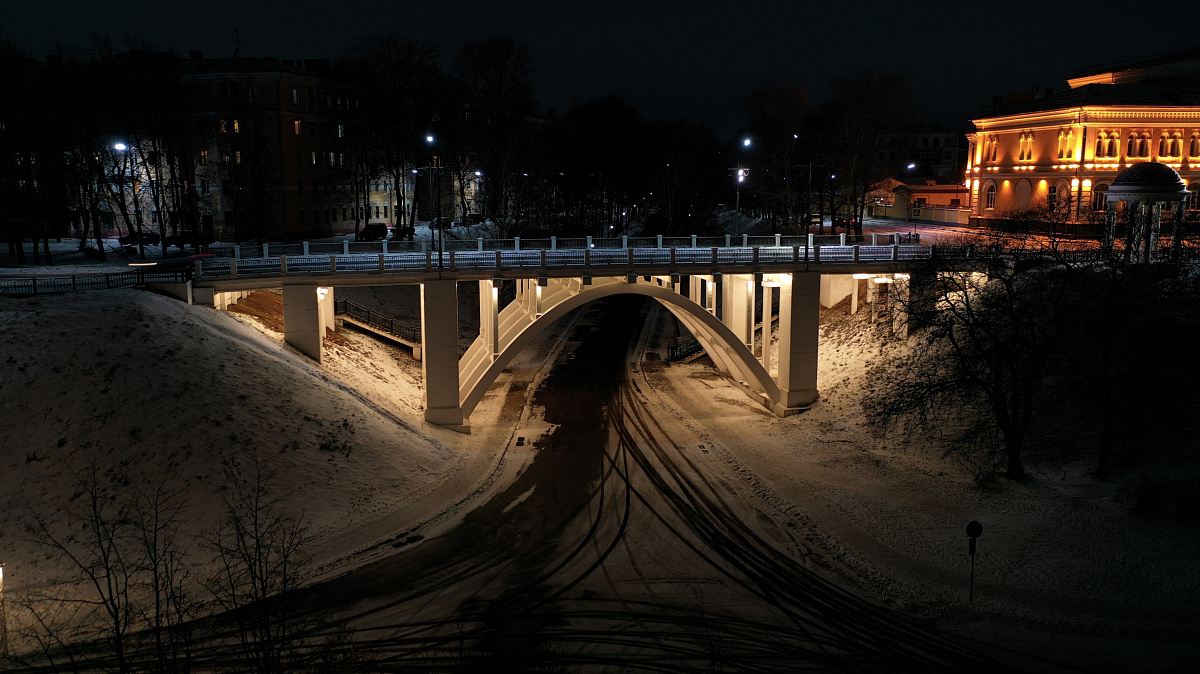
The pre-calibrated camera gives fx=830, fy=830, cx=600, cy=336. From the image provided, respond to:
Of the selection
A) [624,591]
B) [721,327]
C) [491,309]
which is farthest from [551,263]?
[624,591]

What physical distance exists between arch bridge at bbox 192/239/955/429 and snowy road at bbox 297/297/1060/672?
5533 millimetres

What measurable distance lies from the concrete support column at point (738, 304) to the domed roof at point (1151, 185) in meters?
14.5

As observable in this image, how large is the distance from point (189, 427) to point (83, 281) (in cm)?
939

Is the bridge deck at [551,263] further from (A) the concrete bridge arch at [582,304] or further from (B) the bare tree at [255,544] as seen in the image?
(B) the bare tree at [255,544]

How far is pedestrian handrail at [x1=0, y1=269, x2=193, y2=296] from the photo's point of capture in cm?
2566

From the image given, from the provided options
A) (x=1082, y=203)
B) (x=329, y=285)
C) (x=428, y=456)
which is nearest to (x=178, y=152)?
(x=329, y=285)

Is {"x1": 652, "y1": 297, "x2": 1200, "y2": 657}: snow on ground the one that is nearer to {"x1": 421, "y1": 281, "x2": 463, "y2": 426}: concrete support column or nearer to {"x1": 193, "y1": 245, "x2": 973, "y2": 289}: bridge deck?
{"x1": 193, "y1": 245, "x2": 973, "y2": 289}: bridge deck

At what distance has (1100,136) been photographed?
50969 millimetres

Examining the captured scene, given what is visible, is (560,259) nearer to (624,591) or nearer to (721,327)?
(721,327)

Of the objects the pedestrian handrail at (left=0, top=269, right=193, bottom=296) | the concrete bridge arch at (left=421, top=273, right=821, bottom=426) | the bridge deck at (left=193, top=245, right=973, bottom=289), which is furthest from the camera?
the concrete bridge arch at (left=421, top=273, right=821, bottom=426)

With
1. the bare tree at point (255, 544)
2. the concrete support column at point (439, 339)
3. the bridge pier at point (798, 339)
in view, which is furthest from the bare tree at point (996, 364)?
the bare tree at point (255, 544)

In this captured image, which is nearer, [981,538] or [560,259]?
[981,538]

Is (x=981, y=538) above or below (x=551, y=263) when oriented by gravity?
below

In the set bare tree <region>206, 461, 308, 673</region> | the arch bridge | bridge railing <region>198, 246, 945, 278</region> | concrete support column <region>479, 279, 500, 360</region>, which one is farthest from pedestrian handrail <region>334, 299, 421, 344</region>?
bare tree <region>206, 461, 308, 673</region>
